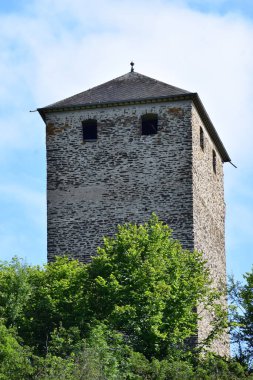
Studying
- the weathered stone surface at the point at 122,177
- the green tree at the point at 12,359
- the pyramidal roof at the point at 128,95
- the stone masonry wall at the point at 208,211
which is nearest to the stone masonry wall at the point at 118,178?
the weathered stone surface at the point at 122,177

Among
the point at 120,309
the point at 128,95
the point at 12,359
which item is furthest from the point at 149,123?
the point at 12,359

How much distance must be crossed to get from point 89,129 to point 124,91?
1.81m

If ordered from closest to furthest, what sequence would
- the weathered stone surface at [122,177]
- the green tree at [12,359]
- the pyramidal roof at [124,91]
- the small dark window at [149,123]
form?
the green tree at [12,359]
the weathered stone surface at [122,177]
the small dark window at [149,123]
the pyramidal roof at [124,91]

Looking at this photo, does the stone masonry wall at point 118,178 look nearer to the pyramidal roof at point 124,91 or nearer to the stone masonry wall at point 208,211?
the pyramidal roof at point 124,91

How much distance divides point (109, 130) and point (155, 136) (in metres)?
1.68

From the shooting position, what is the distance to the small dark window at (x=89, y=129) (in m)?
45.1

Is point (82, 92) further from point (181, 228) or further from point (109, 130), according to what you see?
point (181, 228)

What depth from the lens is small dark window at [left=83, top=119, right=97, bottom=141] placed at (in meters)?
45.1

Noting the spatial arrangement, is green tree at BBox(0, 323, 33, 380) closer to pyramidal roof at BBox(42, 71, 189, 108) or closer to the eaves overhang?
the eaves overhang

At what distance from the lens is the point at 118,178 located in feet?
144

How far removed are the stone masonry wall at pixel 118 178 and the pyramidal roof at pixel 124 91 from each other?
0.40 meters

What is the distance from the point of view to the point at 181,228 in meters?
42.8

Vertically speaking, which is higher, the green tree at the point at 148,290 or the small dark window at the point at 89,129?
the small dark window at the point at 89,129

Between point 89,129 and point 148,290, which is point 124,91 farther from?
point 148,290
